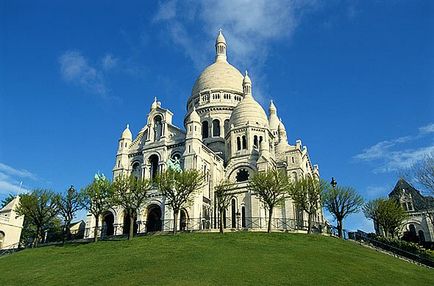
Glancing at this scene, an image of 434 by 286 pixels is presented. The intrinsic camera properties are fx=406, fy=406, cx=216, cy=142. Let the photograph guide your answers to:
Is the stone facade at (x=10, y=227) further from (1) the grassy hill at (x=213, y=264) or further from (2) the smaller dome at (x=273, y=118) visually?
(2) the smaller dome at (x=273, y=118)

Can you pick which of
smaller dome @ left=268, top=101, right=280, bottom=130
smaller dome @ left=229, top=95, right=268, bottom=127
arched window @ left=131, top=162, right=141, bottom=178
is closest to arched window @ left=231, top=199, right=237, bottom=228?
smaller dome @ left=229, top=95, right=268, bottom=127

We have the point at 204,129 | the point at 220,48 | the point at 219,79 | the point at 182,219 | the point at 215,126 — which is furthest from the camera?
the point at 220,48

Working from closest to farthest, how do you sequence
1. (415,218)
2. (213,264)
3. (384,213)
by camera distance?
(213,264), (384,213), (415,218)

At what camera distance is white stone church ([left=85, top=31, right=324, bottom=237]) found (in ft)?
173

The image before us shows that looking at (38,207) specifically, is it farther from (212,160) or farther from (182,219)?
(212,160)

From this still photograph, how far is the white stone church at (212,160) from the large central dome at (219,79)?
16.8 ft

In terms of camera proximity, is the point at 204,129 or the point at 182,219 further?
the point at 204,129

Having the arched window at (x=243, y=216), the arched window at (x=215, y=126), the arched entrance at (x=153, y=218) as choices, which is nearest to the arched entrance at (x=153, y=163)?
the arched entrance at (x=153, y=218)

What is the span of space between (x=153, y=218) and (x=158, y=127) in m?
13.4

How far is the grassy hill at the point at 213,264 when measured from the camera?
2528 centimetres

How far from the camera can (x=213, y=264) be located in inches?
1108

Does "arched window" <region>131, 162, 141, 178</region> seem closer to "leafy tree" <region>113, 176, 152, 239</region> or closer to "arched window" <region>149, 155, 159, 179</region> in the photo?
"arched window" <region>149, 155, 159, 179</region>

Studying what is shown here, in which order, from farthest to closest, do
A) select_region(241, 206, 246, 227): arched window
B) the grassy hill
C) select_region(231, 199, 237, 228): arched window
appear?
1. select_region(231, 199, 237, 228): arched window
2. select_region(241, 206, 246, 227): arched window
3. the grassy hill

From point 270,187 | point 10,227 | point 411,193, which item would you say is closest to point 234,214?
point 270,187
